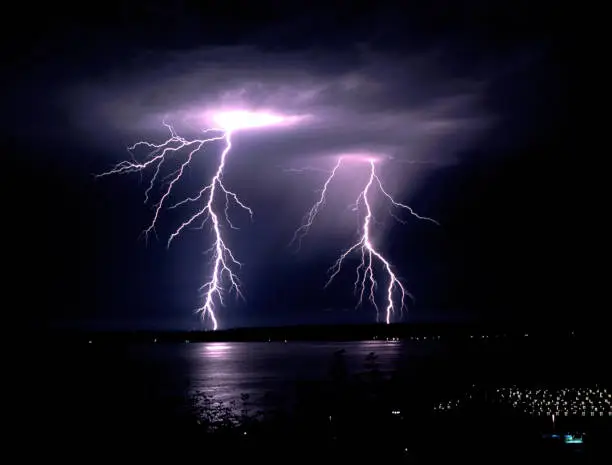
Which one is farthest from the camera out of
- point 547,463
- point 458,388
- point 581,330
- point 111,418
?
point 581,330

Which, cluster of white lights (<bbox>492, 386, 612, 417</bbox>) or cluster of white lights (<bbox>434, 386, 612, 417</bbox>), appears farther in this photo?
cluster of white lights (<bbox>492, 386, 612, 417</bbox>)

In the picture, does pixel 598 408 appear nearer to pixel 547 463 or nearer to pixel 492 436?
pixel 492 436

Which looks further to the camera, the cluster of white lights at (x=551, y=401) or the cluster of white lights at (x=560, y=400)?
the cluster of white lights at (x=560, y=400)

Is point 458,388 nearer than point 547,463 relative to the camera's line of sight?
No

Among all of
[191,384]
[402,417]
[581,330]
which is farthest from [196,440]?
[581,330]

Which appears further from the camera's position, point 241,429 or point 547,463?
point 241,429

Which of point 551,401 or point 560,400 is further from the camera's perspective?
point 560,400

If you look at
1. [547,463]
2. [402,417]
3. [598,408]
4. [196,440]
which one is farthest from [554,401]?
[196,440]

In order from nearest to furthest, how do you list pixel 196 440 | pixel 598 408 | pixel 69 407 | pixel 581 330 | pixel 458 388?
1. pixel 196 440
2. pixel 69 407
3. pixel 598 408
4. pixel 458 388
5. pixel 581 330

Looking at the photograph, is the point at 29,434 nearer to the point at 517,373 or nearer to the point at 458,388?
the point at 458,388
